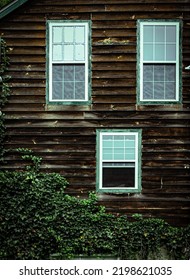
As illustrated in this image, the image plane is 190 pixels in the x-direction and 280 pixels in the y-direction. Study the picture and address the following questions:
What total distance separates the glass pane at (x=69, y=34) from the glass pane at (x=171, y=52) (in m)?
2.33

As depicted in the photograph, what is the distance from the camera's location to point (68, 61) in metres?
12.2

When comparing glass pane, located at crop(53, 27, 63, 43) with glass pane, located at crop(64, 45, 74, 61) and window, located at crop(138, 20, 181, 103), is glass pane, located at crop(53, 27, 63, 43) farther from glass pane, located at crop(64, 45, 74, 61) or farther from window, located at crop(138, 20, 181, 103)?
window, located at crop(138, 20, 181, 103)

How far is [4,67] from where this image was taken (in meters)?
12.1

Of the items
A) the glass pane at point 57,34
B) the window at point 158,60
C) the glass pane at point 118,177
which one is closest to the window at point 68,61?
the glass pane at point 57,34

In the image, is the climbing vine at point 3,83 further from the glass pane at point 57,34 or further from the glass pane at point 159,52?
the glass pane at point 159,52

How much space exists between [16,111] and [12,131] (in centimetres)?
50

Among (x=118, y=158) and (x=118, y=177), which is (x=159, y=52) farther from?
(x=118, y=177)

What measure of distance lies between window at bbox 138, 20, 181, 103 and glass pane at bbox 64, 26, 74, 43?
162 centimetres

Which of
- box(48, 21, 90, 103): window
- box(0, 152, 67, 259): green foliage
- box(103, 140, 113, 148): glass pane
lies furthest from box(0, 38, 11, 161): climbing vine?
box(103, 140, 113, 148): glass pane

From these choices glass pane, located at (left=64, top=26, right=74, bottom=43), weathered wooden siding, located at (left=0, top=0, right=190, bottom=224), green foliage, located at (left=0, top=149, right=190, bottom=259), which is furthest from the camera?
glass pane, located at (left=64, top=26, right=74, bottom=43)

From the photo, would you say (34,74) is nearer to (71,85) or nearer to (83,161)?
(71,85)

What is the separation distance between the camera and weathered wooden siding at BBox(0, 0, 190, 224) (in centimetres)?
1212

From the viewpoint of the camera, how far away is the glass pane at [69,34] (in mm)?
12219

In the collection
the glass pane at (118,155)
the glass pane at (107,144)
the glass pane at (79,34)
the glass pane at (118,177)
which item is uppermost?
the glass pane at (79,34)
